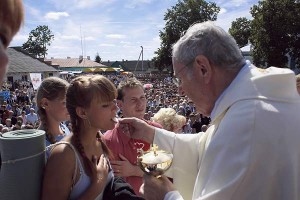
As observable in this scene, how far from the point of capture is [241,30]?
61.0 m

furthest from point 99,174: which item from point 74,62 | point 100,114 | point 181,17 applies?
point 74,62

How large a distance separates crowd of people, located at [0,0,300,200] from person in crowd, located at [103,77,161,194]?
1.4 inches

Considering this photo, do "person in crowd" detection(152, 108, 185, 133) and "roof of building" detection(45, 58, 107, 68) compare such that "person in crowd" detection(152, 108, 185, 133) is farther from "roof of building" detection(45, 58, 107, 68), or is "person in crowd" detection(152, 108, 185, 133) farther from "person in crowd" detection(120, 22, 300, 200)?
"roof of building" detection(45, 58, 107, 68)

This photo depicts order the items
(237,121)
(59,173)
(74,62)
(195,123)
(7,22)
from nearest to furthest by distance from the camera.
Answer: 1. (7,22)
2. (237,121)
3. (59,173)
4. (195,123)
5. (74,62)

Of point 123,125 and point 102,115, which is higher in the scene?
point 102,115

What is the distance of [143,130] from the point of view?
2713 mm

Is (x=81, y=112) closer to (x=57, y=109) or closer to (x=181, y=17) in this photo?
(x=57, y=109)

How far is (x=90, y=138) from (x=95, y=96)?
1.05 ft

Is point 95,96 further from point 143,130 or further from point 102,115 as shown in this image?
point 143,130

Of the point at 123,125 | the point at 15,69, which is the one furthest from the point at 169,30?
the point at 123,125

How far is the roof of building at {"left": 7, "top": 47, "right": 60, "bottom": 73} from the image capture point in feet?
131

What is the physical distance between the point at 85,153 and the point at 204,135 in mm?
947

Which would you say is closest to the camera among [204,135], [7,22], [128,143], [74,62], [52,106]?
[7,22]

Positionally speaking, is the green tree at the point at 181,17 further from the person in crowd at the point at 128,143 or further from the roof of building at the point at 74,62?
the person in crowd at the point at 128,143
